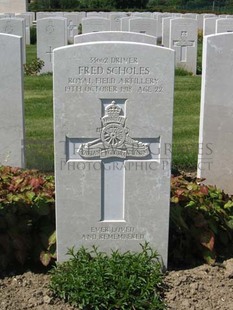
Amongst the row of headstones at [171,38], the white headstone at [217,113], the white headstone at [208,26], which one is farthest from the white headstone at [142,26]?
the white headstone at [217,113]

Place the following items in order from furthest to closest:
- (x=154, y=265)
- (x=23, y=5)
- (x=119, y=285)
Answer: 1. (x=23, y=5)
2. (x=154, y=265)
3. (x=119, y=285)

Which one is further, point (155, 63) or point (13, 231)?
point (13, 231)

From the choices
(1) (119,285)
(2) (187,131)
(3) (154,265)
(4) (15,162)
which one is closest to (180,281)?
(3) (154,265)

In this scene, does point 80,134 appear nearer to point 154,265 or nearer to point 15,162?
point 154,265

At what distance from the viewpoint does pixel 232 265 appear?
13.6ft

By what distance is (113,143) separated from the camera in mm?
3850

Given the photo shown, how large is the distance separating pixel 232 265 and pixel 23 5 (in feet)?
A: 123

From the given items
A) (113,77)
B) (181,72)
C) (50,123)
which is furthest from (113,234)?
(181,72)

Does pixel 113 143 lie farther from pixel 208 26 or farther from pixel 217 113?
pixel 208 26

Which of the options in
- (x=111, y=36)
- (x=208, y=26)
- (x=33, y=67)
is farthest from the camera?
(x=208, y=26)

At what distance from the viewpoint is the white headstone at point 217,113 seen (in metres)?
5.26

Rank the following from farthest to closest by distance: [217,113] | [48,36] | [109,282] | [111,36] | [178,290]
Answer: [48,36], [111,36], [217,113], [178,290], [109,282]

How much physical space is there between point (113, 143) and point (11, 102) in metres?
2.39

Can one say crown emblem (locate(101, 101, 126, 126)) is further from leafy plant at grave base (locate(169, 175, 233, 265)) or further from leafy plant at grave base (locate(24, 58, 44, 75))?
leafy plant at grave base (locate(24, 58, 44, 75))
